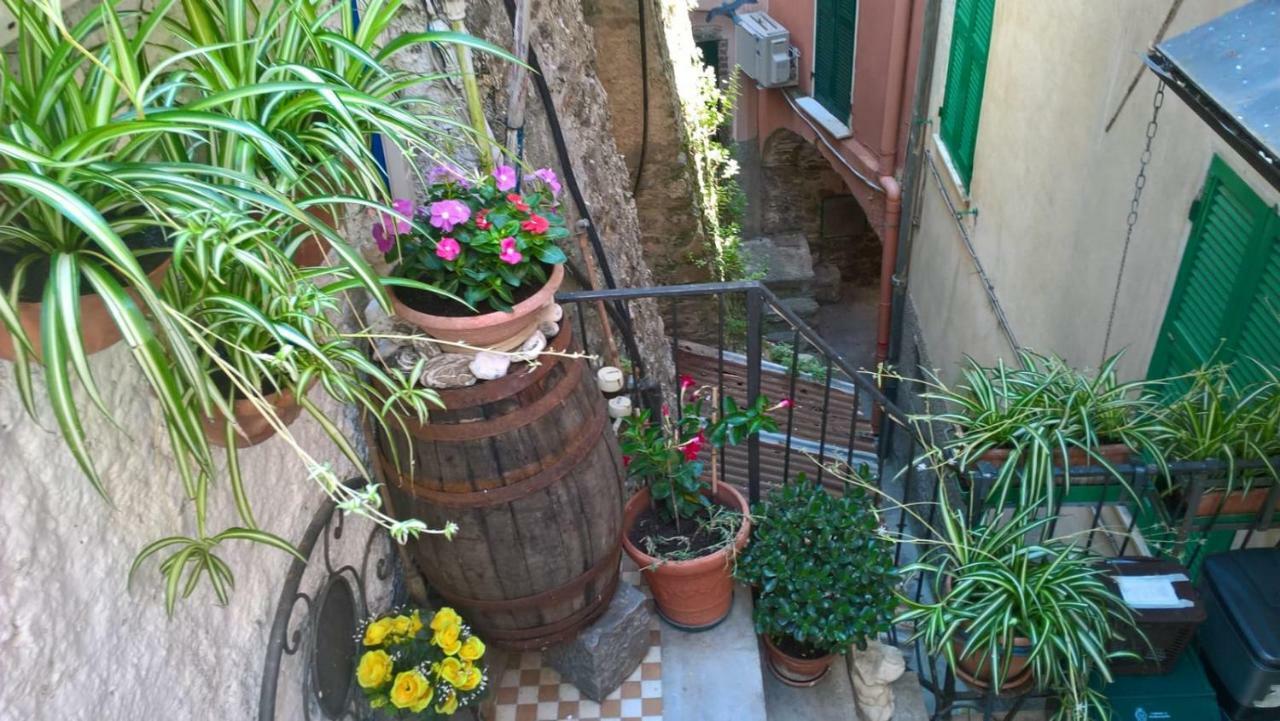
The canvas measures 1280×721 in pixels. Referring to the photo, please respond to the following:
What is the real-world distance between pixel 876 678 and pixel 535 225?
1687mm

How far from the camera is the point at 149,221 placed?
3.66 ft

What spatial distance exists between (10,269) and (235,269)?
0.95 feet

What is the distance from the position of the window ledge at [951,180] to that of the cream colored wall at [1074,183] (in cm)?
11

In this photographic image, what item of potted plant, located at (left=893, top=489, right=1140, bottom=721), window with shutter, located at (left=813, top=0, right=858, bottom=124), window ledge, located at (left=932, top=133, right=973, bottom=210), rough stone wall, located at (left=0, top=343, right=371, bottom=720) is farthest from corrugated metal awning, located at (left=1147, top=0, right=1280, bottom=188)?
window with shutter, located at (left=813, top=0, right=858, bottom=124)

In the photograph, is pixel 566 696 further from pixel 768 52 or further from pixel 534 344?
pixel 768 52

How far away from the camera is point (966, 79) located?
18.4 feet

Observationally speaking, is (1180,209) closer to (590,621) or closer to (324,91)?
(590,621)

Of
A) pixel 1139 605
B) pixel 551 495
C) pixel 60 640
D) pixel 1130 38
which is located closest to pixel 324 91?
pixel 60 640

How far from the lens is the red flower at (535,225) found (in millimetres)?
2000

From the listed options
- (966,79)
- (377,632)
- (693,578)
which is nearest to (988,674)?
(693,578)

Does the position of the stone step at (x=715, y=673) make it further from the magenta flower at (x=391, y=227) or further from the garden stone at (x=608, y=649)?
the magenta flower at (x=391, y=227)

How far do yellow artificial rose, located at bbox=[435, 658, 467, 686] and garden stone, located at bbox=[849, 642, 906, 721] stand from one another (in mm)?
1240

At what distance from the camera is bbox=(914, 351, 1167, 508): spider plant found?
231 cm

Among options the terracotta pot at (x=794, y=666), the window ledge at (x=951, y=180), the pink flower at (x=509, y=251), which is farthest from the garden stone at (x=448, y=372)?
the window ledge at (x=951, y=180)
